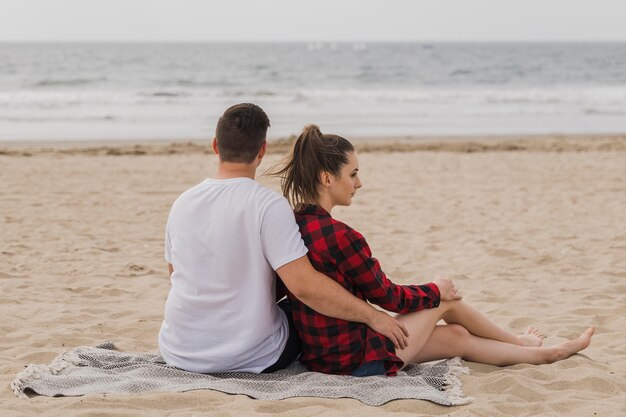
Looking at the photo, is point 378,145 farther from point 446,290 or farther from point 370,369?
point 370,369

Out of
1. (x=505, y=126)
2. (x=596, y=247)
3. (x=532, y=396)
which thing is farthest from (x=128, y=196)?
(x=505, y=126)

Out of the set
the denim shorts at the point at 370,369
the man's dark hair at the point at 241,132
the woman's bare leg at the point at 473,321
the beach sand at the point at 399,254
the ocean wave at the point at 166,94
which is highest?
the man's dark hair at the point at 241,132

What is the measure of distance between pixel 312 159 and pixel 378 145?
37.1ft

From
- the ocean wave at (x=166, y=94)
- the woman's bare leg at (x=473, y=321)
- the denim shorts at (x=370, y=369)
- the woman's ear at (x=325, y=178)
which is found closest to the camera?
the woman's ear at (x=325, y=178)

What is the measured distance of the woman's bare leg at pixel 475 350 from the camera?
3752mm

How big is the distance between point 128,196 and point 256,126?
6.67 m

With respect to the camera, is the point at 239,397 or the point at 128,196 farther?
the point at 128,196

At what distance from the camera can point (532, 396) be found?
3381 mm

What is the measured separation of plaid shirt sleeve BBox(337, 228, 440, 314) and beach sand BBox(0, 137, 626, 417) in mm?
428

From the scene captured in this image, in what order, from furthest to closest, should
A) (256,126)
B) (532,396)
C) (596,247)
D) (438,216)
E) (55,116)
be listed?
1. (55,116)
2. (438,216)
3. (596,247)
4. (532,396)
5. (256,126)

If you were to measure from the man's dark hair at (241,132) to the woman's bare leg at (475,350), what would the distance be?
130 centimetres

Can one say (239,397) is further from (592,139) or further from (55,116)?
(55,116)

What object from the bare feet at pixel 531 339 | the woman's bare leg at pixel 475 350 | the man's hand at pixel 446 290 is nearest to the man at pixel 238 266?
the man's hand at pixel 446 290

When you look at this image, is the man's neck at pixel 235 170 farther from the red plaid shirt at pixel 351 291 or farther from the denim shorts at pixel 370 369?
the denim shorts at pixel 370 369
